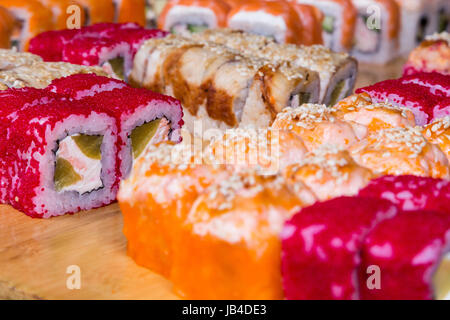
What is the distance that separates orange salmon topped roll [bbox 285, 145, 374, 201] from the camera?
2566 millimetres

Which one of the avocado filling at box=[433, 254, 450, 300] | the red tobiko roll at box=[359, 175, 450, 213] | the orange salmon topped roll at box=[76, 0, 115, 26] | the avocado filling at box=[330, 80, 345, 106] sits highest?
the orange salmon topped roll at box=[76, 0, 115, 26]

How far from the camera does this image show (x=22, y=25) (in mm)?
5285

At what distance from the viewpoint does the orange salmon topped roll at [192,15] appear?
238 inches

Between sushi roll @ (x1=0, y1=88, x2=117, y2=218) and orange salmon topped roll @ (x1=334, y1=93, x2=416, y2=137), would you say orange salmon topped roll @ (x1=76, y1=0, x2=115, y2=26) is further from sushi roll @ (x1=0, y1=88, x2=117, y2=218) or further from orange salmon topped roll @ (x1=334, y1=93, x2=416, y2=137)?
orange salmon topped roll @ (x1=334, y1=93, x2=416, y2=137)

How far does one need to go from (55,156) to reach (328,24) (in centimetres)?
369

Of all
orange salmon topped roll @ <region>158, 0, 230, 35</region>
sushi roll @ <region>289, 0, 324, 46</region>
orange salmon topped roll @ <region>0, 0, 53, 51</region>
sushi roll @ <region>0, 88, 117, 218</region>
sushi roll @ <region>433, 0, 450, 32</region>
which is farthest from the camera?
sushi roll @ <region>433, 0, 450, 32</region>

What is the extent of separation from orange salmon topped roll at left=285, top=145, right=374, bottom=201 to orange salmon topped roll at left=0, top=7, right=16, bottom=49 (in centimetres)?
319

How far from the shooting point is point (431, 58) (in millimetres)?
5000

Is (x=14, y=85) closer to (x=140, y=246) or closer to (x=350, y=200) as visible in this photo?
(x=140, y=246)

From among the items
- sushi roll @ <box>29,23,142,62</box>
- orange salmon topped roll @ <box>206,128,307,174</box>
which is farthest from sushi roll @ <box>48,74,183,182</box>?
sushi roll @ <box>29,23,142,62</box>

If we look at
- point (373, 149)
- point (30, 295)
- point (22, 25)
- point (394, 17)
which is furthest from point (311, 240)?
point (394, 17)

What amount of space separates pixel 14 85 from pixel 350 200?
2.25 m

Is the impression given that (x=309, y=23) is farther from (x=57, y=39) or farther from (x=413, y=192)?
(x=413, y=192)

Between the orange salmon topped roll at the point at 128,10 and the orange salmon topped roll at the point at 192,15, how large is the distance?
201mm
